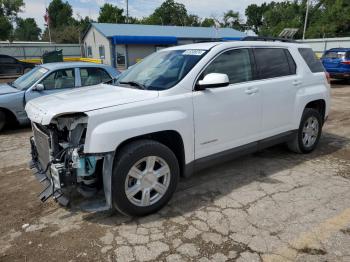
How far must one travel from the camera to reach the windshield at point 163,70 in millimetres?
3908

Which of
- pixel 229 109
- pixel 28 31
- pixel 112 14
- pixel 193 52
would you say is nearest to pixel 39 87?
pixel 193 52

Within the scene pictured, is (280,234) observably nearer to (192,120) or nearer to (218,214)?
(218,214)

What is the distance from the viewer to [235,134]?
4.32 meters

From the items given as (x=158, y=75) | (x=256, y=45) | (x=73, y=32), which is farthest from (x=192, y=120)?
(x=73, y=32)

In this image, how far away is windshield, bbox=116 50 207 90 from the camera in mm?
3908

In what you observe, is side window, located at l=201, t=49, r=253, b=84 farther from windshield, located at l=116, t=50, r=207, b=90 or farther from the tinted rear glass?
the tinted rear glass

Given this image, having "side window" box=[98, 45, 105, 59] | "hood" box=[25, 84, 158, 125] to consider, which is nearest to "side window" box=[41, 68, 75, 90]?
"hood" box=[25, 84, 158, 125]

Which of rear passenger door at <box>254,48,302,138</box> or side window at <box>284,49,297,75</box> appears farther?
side window at <box>284,49,297,75</box>

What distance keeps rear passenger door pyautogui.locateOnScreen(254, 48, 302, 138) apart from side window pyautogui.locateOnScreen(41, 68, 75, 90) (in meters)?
4.80

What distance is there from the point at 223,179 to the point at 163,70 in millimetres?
1738

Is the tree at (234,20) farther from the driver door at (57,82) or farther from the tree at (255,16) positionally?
the driver door at (57,82)

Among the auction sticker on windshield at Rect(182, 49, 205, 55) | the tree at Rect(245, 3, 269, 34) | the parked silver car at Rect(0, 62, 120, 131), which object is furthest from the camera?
the tree at Rect(245, 3, 269, 34)

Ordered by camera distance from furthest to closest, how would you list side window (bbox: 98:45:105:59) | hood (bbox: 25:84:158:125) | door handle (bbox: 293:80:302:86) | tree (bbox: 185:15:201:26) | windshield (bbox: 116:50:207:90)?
1. tree (bbox: 185:15:201:26)
2. side window (bbox: 98:45:105:59)
3. door handle (bbox: 293:80:302:86)
4. windshield (bbox: 116:50:207:90)
5. hood (bbox: 25:84:158:125)

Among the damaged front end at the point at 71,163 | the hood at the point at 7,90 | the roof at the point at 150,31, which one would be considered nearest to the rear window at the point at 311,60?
the damaged front end at the point at 71,163
